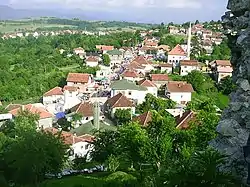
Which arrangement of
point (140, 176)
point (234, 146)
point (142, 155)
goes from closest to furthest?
point (234, 146) < point (140, 176) < point (142, 155)

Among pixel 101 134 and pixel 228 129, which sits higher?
pixel 228 129

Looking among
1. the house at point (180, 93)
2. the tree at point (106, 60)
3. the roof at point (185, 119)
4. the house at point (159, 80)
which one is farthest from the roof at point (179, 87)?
the tree at point (106, 60)

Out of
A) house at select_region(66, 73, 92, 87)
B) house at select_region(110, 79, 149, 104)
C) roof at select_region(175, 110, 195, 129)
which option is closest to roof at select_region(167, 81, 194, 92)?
house at select_region(110, 79, 149, 104)

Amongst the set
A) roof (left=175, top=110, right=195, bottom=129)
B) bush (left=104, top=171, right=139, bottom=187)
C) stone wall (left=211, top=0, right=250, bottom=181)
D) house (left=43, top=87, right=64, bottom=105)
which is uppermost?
stone wall (left=211, top=0, right=250, bottom=181)

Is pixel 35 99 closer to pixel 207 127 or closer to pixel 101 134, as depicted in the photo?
pixel 101 134

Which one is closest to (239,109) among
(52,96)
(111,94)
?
(111,94)

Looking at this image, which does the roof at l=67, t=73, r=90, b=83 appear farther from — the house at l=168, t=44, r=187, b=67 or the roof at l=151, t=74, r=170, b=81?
the house at l=168, t=44, r=187, b=67

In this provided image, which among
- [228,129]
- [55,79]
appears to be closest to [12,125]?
[228,129]
